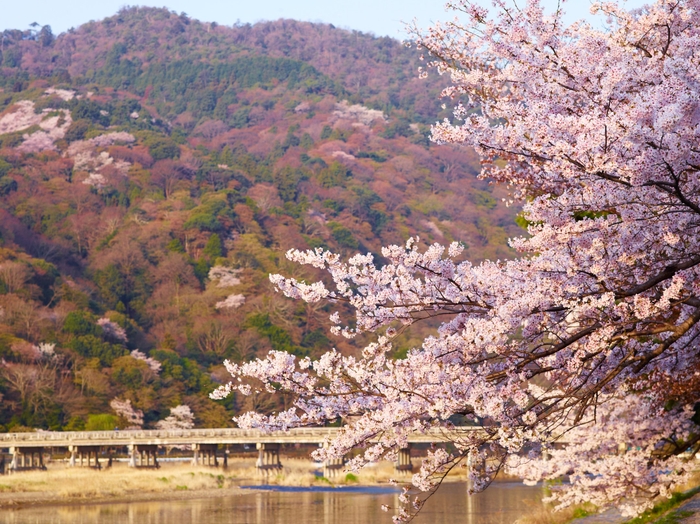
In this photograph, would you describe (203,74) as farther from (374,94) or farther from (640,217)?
(640,217)

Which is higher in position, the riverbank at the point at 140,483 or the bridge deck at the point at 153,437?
the bridge deck at the point at 153,437

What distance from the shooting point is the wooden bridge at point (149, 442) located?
45062mm

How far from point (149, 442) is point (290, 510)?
56.6 feet

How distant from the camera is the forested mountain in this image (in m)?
54.3

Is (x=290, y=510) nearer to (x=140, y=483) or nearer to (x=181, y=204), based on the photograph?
(x=140, y=483)

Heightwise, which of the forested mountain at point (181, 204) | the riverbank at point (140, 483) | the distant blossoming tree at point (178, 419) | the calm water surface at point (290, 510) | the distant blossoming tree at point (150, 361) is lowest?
the calm water surface at point (290, 510)

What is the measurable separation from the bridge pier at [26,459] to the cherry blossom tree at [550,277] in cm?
4019

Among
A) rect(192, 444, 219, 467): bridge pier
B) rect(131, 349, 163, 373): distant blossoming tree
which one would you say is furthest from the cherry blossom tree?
rect(131, 349, 163, 373): distant blossoming tree

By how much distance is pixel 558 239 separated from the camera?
7.00 metres

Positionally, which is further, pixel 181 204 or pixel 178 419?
pixel 181 204

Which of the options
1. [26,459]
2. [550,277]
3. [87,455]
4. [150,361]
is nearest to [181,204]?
[150,361]

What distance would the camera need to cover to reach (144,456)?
5009cm

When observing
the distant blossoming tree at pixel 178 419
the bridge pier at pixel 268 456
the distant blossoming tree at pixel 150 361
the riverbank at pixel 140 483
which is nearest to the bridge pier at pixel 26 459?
the riverbank at pixel 140 483

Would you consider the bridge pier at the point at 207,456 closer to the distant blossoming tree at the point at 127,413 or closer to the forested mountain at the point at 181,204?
the forested mountain at the point at 181,204
